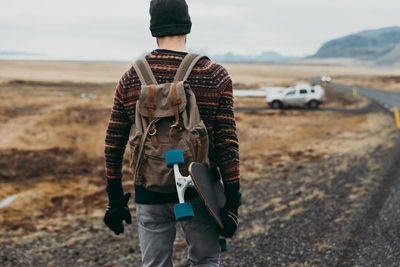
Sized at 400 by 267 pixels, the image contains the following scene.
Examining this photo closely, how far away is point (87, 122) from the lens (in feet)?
54.1

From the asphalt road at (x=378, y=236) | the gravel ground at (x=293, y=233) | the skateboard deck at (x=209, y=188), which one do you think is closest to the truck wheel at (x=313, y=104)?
the gravel ground at (x=293, y=233)

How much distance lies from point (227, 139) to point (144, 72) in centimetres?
56

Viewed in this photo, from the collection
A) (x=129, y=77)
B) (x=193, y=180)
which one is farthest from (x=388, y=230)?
(x=129, y=77)

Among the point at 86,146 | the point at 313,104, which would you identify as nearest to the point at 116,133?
the point at 86,146

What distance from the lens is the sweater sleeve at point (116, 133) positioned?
1.93 m

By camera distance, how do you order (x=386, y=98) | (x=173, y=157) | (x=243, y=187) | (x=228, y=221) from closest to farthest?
(x=173, y=157) < (x=228, y=221) < (x=243, y=187) < (x=386, y=98)

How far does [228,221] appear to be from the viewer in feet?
6.35

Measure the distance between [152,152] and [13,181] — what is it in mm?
9184

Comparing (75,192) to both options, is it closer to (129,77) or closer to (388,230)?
(388,230)

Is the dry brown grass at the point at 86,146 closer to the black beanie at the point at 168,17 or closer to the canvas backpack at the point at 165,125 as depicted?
the canvas backpack at the point at 165,125

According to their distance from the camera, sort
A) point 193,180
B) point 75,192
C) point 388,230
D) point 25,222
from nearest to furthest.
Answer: point 193,180 → point 388,230 → point 25,222 → point 75,192

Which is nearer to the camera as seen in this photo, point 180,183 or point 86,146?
point 180,183

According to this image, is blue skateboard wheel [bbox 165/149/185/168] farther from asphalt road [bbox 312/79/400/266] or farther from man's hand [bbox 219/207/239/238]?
asphalt road [bbox 312/79/400/266]

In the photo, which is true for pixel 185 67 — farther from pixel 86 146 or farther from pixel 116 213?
pixel 86 146
